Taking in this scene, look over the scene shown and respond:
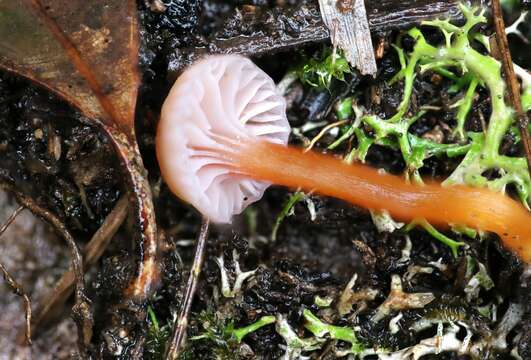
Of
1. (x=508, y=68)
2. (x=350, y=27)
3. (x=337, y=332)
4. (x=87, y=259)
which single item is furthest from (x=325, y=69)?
(x=87, y=259)

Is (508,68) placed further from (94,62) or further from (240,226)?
(94,62)

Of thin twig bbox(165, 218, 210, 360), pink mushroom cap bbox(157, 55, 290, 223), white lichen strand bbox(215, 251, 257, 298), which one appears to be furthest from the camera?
white lichen strand bbox(215, 251, 257, 298)

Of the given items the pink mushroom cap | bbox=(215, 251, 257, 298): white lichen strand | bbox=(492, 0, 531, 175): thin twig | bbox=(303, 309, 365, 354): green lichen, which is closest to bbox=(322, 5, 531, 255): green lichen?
bbox=(492, 0, 531, 175): thin twig

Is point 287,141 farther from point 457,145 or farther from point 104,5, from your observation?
point 104,5

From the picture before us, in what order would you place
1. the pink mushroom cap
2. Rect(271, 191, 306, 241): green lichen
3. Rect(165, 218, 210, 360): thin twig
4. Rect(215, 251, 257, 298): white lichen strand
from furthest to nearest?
Rect(271, 191, 306, 241): green lichen → Rect(215, 251, 257, 298): white lichen strand → Rect(165, 218, 210, 360): thin twig → the pink mushroom cap

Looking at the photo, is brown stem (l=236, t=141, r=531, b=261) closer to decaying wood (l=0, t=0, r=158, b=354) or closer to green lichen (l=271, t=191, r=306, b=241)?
green lichen (l=271, t=191, r=306, b=241)

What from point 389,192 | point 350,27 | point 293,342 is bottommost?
point 293,342

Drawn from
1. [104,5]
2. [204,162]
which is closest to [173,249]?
[204,162]

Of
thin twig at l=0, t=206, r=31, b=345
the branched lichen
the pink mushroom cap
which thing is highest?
the pink mushroom cap
